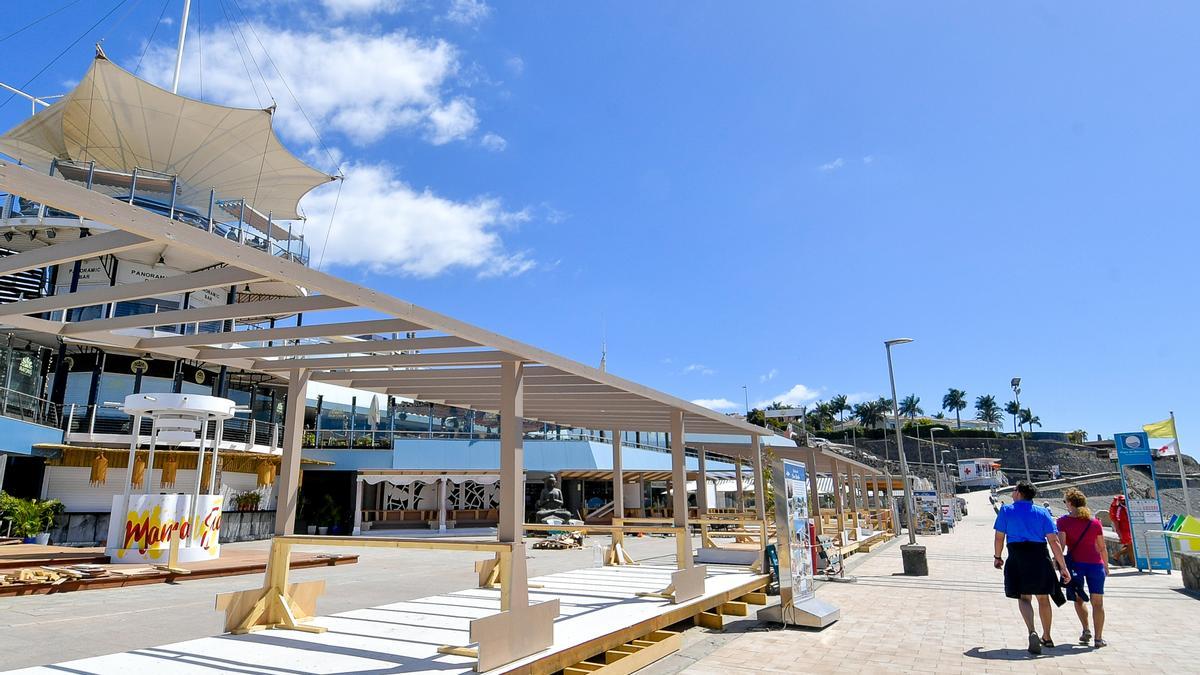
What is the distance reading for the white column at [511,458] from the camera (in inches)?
224

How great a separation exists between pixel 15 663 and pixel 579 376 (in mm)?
5616

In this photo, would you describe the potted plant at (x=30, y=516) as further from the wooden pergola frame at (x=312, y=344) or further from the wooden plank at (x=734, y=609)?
the wooden plank at (x=734, y=609)

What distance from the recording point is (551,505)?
29062 mm

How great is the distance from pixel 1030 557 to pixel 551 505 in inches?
934

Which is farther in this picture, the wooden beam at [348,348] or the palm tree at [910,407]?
the palm tree at [910,407]

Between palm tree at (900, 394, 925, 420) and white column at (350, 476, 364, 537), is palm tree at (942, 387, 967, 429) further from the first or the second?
white column at (350, 476, 364, 537)

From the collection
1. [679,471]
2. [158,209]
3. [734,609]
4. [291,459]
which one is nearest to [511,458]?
[291,459]

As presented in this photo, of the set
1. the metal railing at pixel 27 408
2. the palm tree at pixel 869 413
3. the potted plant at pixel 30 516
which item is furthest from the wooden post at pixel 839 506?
the palm tree at pixel 869 413

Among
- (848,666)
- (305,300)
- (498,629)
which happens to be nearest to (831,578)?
(848,666)

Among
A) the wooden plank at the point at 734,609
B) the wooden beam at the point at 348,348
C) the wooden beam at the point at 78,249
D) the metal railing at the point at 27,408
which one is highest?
the metal railing at the point at 27,408

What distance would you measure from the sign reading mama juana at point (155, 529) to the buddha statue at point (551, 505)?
545 inches

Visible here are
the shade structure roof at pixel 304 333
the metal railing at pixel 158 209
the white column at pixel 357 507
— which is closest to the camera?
the shade structure roof at pixel 304 333

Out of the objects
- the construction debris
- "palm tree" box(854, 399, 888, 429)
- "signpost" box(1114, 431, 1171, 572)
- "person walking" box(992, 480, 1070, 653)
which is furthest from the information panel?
"palm tree" box(854, 399, 888, 429)

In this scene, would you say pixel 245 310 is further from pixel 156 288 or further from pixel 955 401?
pixel 955 401
